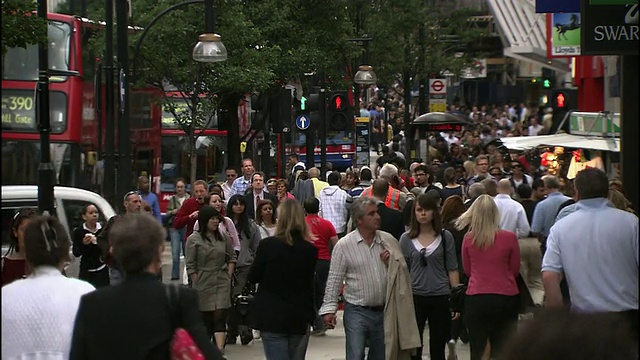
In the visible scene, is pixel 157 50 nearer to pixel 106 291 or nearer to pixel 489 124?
pixel 106 291

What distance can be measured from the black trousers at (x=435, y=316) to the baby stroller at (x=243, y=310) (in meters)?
2.16

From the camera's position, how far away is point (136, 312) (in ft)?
16.4

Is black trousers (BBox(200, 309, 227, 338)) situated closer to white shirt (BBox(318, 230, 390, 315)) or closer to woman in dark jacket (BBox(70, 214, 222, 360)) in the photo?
white shirt (BBox(318, 230, 390, 315))

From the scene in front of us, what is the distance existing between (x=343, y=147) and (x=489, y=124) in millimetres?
12535

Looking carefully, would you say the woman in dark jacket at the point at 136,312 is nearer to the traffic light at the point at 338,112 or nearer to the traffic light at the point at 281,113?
the traffic light at the point at 281,113

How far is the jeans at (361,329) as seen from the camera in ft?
30.8

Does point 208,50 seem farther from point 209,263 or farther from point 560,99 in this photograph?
point 560,99

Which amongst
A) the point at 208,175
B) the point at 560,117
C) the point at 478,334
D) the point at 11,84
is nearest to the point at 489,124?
the point at 208,175

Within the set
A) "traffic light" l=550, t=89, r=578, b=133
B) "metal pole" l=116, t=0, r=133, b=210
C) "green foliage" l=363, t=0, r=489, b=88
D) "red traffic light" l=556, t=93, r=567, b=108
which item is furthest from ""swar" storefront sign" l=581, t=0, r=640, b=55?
"green foliage" l=363, t=0, r=489, b=88

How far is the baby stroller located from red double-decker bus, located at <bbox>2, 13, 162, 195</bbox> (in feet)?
31.1

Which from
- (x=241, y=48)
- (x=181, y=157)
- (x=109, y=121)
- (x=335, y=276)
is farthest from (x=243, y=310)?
(x=181, y=157)

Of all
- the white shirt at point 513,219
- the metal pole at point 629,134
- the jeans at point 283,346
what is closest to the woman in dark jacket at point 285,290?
the jeans at point 283,346

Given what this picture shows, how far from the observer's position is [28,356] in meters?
5.36

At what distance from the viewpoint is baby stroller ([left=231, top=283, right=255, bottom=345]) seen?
12451mm
